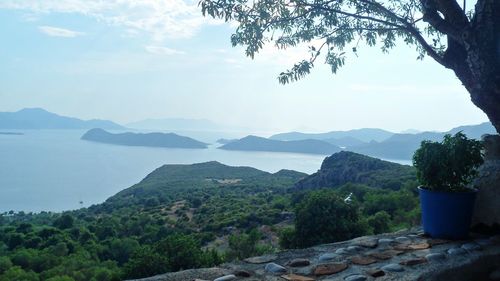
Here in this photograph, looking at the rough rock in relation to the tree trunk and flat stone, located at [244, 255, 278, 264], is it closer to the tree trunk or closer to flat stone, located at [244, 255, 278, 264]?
the tree trunk

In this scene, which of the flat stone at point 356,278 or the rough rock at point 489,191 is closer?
the flat stone at point 356,278

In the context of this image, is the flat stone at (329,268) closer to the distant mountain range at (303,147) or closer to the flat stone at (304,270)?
the flat stone at (304,270)

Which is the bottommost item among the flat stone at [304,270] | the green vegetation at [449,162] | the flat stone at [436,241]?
the flat stone at [304,270]

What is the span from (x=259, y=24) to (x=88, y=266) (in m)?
24.9

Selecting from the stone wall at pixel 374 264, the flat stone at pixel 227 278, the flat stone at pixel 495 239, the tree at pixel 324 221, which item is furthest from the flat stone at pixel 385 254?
the tree at pixel 324 221

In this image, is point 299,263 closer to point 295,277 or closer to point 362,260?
point 295,277

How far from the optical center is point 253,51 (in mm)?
4676

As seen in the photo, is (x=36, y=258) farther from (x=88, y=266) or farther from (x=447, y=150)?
(x=447, y=150)

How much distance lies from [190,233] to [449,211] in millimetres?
27091

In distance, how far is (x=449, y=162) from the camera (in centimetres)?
355

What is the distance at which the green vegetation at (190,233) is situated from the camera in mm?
5348

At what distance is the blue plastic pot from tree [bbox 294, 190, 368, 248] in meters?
4.80

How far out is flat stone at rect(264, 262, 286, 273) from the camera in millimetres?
3002

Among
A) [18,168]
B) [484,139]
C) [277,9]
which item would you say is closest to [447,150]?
[484,139]
